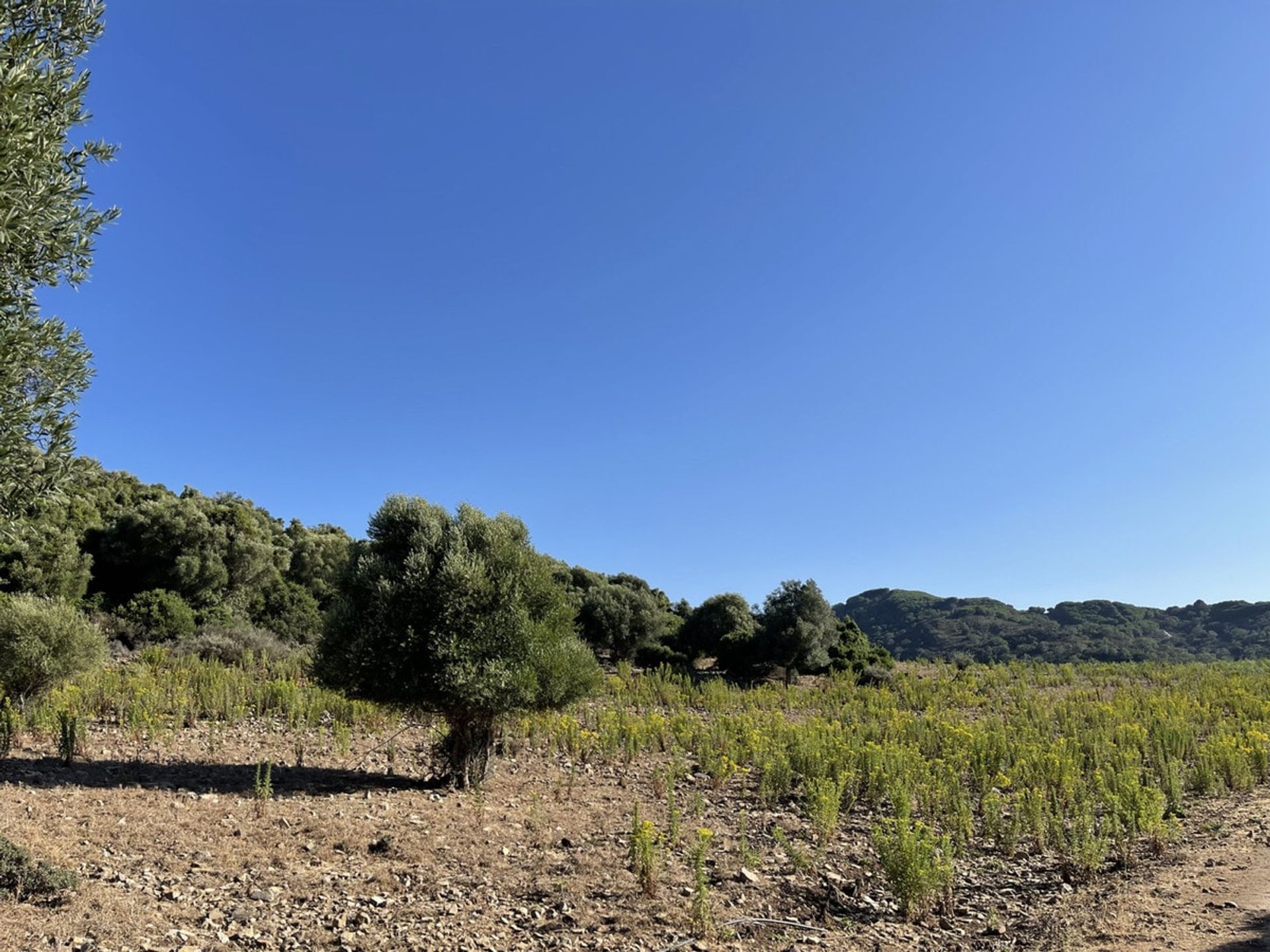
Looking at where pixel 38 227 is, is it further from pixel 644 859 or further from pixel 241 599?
pixel 241 599

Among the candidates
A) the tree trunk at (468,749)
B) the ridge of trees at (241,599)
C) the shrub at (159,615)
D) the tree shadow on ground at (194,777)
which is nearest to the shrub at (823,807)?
the tree trunk at (468,749)

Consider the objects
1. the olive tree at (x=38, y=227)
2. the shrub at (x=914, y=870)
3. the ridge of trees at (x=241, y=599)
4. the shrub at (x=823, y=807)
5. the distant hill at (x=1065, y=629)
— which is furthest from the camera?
the distant hill at (x=1065, y=629)

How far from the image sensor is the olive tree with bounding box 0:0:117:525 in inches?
192

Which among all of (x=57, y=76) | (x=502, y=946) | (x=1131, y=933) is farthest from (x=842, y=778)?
(x=57, y=76)

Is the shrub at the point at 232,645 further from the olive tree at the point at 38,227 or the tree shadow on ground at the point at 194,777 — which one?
the olive tree at the point at 38,227

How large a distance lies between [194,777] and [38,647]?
15.6 feet

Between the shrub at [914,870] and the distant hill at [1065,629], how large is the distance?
5173 cm

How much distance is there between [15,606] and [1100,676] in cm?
3371

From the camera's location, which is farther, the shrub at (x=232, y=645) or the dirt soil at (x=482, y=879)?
the shrub at (x=232, y=645)

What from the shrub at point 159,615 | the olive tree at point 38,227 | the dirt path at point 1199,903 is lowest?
the dirt path at point 1199,903

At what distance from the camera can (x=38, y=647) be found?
11812 millimetres

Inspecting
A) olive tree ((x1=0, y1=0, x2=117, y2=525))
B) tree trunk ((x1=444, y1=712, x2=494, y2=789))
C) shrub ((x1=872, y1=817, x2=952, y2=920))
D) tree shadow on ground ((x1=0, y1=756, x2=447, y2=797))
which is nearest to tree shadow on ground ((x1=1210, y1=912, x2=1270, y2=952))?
shrub ((x1=872, y1=817, x2=952, y2=920))

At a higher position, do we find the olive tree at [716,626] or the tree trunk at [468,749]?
the olive tree at [716,626]

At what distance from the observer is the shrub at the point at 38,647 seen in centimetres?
1170
